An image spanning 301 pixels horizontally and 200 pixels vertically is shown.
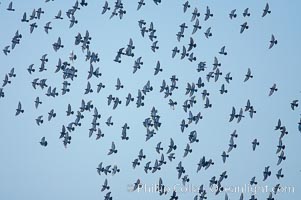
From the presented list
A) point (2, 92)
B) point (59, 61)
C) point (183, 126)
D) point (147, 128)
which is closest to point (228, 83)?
point (183, 126)

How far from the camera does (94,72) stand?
41625 millimetres

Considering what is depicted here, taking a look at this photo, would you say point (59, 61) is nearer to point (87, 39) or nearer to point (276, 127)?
point (87, 39)

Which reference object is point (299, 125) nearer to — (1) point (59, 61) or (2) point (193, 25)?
(2) point (193, 25)

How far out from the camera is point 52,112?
136 feet

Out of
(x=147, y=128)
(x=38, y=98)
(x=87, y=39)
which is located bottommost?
(x=147, y=128)

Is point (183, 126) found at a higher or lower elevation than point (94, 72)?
lower

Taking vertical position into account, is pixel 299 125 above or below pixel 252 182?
above

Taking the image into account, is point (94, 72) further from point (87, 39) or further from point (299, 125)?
point (299, 125)

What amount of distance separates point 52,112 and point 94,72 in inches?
203

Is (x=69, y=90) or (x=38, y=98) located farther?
(x=38, y=98)

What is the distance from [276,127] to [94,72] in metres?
16.9

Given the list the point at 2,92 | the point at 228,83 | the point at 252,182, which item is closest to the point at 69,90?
the point at 2,92

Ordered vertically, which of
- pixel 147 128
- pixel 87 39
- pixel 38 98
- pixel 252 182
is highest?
pixel 87 39

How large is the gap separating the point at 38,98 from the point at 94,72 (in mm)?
5606
